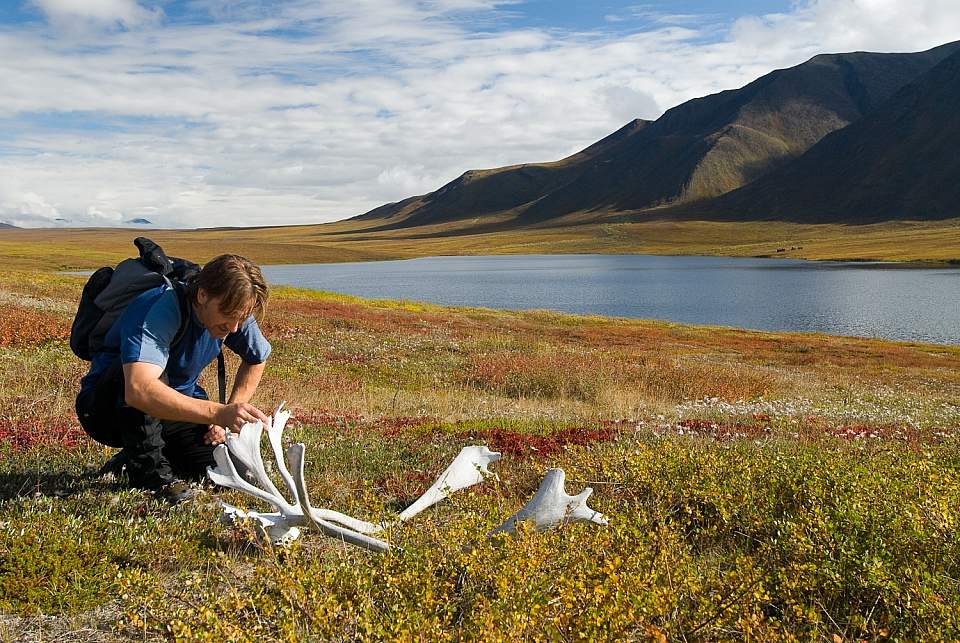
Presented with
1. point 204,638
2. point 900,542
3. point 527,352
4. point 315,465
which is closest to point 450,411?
point 315,465

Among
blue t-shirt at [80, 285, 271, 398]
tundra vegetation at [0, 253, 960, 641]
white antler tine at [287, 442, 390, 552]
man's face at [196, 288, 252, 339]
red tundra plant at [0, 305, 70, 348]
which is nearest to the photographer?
tundra vegetation at [0, 253, 960, 641]

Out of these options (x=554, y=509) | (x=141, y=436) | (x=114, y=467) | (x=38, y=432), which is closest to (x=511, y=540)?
(x=554, y=509)

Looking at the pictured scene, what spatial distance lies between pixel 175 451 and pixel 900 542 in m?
5.72

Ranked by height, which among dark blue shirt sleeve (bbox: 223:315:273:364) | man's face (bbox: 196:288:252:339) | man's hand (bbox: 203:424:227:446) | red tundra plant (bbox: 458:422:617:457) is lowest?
red tundra plant (bbox: 458:422:617:457)

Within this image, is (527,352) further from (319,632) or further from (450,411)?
(319,632)

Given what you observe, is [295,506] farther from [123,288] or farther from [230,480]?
[123,288]

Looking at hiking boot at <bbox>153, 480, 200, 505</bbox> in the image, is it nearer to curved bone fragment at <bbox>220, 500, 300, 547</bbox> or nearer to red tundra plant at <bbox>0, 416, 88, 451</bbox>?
curved bone fragment at <bbox>220, 500, 300, 547</bbox>

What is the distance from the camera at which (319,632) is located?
361 cm

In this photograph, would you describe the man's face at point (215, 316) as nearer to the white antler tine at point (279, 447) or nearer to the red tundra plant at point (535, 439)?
the white antler tine at point (279, 447)

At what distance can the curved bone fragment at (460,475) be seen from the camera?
525cm

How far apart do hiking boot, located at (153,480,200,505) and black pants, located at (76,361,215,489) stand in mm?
70

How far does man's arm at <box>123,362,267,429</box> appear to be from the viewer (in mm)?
4844

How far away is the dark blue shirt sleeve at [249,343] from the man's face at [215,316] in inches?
16.1

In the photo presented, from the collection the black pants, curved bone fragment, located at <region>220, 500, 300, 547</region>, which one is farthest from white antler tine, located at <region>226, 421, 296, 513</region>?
the black pants
